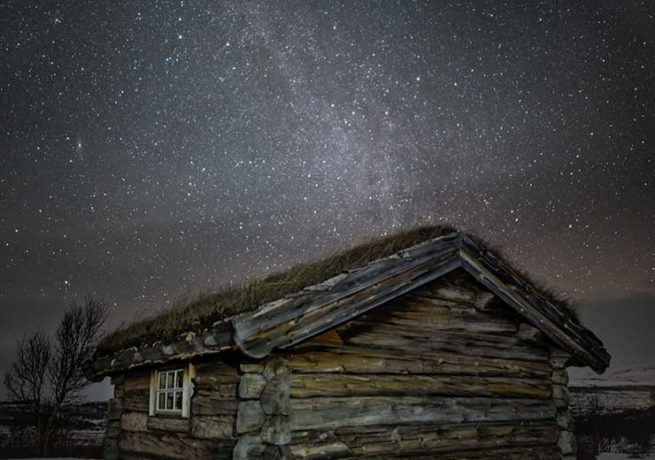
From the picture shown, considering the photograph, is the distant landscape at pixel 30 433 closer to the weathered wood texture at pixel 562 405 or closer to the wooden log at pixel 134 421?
the wooden log at pixel 134 421

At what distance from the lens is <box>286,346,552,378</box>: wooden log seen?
21.9 feet

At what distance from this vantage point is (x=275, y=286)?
6.83m

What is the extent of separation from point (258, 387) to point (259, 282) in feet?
5.51

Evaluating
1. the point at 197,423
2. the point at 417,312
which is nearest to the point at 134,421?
the point at 197,423

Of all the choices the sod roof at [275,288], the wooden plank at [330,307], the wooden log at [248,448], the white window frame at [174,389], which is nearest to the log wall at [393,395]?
the wooden log at [248,448]

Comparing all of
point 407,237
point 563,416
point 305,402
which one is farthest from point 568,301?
point 305,402

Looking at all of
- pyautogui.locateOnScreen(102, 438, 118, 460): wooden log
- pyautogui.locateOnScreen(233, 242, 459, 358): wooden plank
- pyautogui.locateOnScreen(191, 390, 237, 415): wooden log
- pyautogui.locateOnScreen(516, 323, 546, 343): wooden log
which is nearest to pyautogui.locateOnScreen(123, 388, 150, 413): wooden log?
pyautogui.locateOnScreen(102, 438, 118, 460): wooden log

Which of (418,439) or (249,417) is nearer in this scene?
(249,417)

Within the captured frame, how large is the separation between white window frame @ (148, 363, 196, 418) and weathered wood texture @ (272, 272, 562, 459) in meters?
1.67

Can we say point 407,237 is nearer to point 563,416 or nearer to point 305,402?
point 305,402

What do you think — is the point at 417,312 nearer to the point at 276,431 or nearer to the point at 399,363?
the point at 399,363

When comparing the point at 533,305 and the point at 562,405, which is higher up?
the point at 533,305

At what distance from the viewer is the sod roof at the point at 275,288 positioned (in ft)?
21.7

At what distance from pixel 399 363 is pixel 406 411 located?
Result: 59 cm
